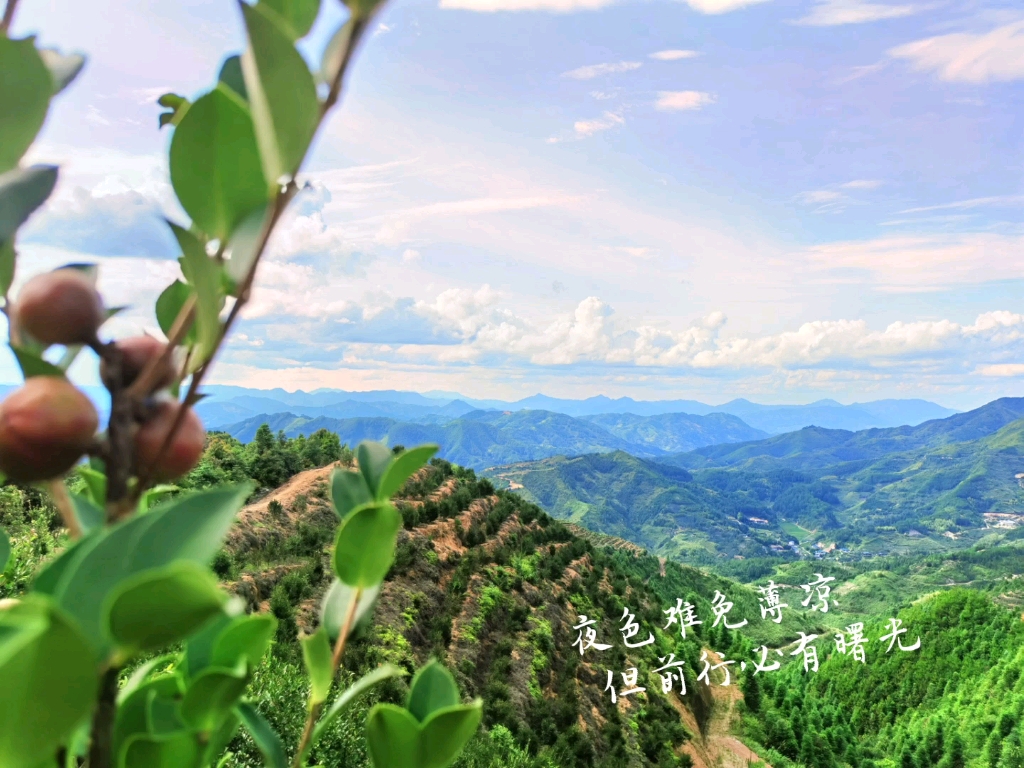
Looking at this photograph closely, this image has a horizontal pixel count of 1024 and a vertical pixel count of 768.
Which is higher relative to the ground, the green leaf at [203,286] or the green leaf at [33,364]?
the green leaf at [203,286]

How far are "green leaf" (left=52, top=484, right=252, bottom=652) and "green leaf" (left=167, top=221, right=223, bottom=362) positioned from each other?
4.2 inches

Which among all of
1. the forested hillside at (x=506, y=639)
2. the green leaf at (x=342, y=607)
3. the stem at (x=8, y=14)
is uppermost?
the stem at (x=8, y=14)

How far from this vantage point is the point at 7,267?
47 cm

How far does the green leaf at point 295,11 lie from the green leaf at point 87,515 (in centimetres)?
34

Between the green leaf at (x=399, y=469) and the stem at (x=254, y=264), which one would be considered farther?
the green leaf at (x=399, y=469)

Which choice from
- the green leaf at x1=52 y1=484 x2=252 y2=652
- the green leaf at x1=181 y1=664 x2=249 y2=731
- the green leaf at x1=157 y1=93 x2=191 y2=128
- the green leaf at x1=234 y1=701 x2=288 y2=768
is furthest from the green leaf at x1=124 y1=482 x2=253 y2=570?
the green leaf at x1=157 y1=93 x2=191 y2=128

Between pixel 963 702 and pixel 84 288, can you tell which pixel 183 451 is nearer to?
pixel 84 288

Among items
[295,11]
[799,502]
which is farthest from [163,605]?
[799,502]

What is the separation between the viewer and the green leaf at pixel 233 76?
1.45 ft

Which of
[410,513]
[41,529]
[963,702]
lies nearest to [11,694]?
[41,529]

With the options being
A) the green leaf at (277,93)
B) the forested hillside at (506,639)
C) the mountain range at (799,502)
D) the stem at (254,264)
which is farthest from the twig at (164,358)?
the mountain range at (799,502)

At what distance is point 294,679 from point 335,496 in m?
4.97

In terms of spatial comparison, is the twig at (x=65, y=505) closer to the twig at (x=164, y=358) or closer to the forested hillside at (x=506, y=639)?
the twig at (x=164, y=358)

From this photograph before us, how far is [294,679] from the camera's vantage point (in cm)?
475
